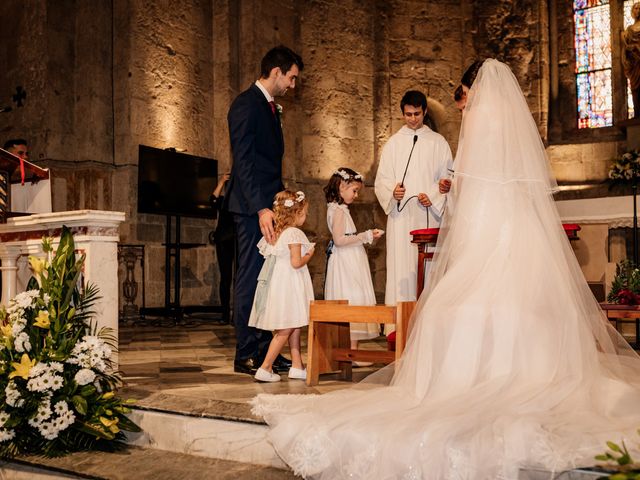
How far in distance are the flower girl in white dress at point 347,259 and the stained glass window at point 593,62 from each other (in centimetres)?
810

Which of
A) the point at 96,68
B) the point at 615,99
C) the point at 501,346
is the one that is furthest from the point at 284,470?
the point at 615,99

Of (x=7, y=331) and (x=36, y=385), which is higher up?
(x=7, y=331)

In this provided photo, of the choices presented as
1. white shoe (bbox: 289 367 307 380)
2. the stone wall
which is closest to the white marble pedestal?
white shoe (bbox: 289 367 307 380)

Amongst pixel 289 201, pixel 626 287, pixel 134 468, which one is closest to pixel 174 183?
pixel 289 201

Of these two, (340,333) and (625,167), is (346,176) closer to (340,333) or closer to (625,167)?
(340,333)

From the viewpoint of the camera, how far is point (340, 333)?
15.5 ft

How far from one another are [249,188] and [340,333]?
3.62ft

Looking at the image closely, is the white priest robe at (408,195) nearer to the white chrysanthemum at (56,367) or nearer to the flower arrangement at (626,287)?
the flower arrangement at (626,287)

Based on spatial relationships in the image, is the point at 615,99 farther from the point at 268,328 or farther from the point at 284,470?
the point at 284,470

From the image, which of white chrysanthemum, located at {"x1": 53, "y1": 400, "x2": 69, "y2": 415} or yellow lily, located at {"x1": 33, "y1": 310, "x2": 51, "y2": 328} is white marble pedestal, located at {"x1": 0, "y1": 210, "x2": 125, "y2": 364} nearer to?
yellow lily, located at {"x1": 33, "y1": 310, "x2": 51, "y2": 328}

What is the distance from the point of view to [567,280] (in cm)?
369

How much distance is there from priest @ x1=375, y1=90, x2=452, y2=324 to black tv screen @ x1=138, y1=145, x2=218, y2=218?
4.12 m

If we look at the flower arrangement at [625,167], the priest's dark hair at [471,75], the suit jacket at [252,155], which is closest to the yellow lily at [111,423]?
the suit jacket at [252,155]

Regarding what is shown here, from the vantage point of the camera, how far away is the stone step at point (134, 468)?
3277 millimetres
